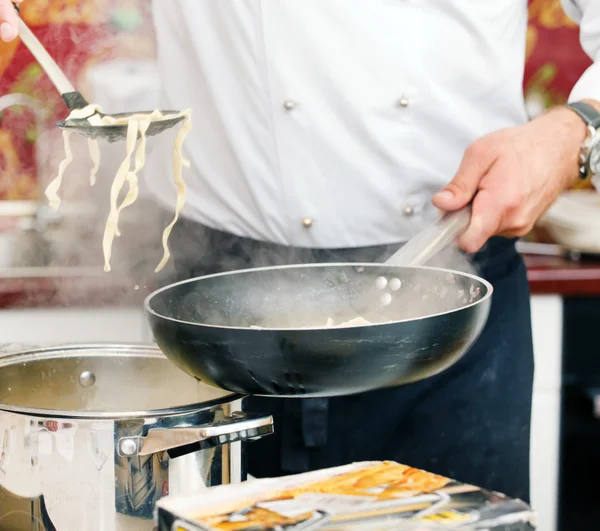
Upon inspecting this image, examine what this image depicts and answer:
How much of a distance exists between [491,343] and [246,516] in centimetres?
70

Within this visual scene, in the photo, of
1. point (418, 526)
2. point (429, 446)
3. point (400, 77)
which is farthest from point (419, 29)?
point (418, 526)

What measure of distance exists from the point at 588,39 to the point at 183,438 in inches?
35.7

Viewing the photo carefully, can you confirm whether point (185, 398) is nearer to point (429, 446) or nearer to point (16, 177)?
point (429, 446)

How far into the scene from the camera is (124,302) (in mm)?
1774

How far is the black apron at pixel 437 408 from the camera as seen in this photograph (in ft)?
3.94

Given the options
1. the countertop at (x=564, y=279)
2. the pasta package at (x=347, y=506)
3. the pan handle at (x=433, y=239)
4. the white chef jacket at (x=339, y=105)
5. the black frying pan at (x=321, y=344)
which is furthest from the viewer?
the countertop at (x=564, y=279)

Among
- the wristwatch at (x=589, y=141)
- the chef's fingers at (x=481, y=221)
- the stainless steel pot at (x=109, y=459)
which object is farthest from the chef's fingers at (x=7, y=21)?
the wristwatch at (x=589, y=141)

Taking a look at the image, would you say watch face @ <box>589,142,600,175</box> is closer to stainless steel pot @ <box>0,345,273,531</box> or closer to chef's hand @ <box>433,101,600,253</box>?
chef's hand @ <box>433,101,600,253</box>

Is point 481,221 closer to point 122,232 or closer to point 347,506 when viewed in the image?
point 347,506

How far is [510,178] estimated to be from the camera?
1.03 m

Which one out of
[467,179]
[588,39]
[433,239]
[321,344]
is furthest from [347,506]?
[588,39]

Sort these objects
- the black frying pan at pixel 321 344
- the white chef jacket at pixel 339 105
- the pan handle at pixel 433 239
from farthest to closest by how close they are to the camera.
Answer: the white chef jacket at pixel 339 105 < the pan handle at pixel 433 239 < the black frying pan at pixel 321 344

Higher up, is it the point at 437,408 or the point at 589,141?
the point at 589,141

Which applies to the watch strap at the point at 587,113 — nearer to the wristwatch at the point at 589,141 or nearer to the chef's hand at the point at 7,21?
the wristwatch at the point at 589,141
